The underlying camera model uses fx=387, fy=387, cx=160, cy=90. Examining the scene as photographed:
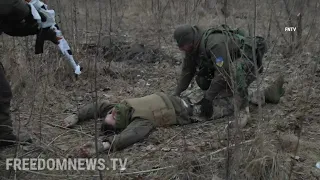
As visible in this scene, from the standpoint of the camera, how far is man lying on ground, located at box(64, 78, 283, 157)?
2.72 metres

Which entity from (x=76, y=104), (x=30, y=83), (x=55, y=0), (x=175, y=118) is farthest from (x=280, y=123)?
(x=55, y=0)

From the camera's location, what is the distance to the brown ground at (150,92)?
7.13 feet

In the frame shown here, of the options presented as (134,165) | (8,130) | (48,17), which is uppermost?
(48,17)

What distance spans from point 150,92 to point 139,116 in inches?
42.4

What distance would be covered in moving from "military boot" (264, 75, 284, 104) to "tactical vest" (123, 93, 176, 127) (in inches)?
36.1

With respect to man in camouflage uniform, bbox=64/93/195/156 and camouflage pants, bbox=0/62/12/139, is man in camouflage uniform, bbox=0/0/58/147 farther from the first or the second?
man in camouflage uniform, bbox=64/93/195/156

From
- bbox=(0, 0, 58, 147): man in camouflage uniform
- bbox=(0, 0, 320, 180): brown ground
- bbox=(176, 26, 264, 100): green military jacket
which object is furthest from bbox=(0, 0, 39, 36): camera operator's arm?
bbox=(176, 26, 264, 100): green military jacket

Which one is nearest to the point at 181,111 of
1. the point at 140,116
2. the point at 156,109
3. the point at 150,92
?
the point at 156,109

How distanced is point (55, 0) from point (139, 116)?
2.55 metres

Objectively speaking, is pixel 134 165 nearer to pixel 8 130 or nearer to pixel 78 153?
pixel 78 153

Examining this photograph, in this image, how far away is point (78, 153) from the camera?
2.44 m

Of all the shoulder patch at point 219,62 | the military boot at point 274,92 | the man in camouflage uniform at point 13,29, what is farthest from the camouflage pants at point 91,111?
the military boot at point 274,92

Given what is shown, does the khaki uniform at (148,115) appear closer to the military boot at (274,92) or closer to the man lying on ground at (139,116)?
the man lying on ground at (139,116)

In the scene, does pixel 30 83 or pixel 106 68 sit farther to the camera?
pixel 106 68
